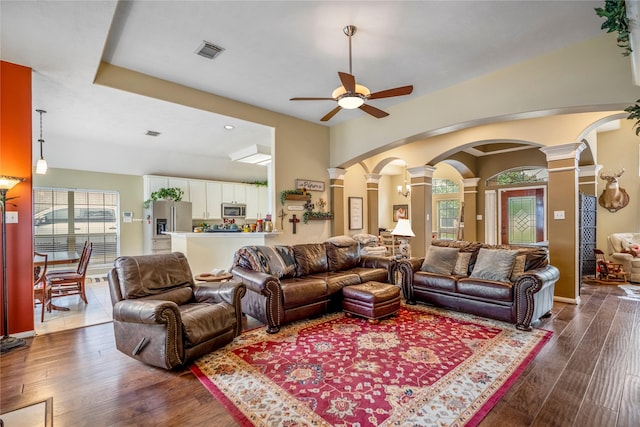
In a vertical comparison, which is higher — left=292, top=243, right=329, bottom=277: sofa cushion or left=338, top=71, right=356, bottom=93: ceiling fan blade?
left=338, top=71, right=356, bottom=93: ceiling fan blade

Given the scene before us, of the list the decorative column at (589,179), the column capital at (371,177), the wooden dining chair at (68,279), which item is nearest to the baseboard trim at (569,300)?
the decorative column at (589,179)

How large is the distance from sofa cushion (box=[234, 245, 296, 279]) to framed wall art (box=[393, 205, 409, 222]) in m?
7.39

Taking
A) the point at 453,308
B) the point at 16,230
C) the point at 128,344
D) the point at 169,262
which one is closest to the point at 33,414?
the point at 128,344

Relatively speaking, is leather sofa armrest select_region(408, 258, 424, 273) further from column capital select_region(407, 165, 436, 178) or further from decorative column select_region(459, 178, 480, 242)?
decorative column select_region(459, 178, 480, 242)

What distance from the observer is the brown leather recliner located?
252cm

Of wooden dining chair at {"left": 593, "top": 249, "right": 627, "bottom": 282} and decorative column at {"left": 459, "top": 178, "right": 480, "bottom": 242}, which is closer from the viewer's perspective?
wooden dining chair at {"left": 593, "top": 249, "right": 627, "bottom": 282}

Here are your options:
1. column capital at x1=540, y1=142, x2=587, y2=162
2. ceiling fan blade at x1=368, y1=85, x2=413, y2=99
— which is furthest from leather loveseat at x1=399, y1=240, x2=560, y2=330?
ceiling fan blade at x1=368, y1=85, x2=413, y2=99

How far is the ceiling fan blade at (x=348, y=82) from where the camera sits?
291 centimetres

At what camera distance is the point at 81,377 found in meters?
2.50

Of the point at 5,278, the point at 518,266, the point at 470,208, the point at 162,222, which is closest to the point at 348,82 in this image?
the point at 518,266

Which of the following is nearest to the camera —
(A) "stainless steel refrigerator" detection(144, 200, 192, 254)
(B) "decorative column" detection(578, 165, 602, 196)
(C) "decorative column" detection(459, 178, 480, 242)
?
(B) "decorative column" detection(578, 165, 602, 196)

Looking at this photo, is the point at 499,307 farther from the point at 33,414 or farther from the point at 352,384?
the point at 33,414

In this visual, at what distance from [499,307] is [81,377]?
13.9 ft

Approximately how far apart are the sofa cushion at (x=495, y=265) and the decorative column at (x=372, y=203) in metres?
3.74
